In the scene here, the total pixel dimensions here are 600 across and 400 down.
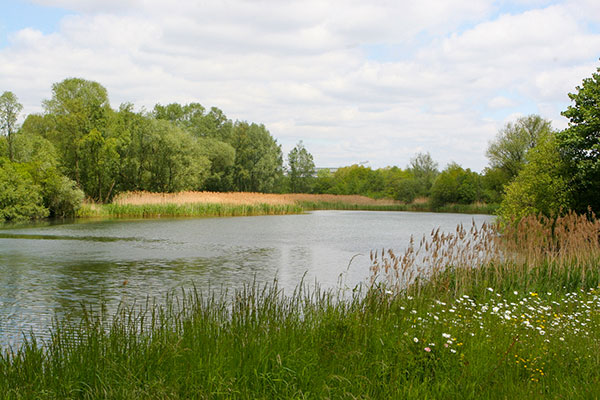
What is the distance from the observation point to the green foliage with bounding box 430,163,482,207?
217 ft

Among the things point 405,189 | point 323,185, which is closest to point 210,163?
point 405,189

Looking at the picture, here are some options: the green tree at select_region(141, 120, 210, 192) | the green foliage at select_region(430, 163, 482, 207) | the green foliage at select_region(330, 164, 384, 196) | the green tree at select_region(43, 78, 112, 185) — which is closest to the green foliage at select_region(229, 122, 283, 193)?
the green foliage at select_region(330, 164, 384, 196)

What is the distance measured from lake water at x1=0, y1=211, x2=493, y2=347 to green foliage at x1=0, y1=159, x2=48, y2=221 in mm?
5125

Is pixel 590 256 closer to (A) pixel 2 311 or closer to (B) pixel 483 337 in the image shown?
(B) pixel 483 337

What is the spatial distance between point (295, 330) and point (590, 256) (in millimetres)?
7571

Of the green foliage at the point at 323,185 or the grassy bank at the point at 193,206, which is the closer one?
the grassy bank at the point at 193,206

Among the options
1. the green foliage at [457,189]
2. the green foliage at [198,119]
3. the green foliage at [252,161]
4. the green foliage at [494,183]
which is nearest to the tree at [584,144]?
the green foliage at [494,183]

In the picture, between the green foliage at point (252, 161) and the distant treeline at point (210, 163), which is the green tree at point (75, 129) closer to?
the distant treeline at point (210, 163)

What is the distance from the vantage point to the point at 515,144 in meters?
63.2

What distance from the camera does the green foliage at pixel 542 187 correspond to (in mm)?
17516

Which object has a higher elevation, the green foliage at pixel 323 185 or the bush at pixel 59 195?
the green foliage at pixel 323 185

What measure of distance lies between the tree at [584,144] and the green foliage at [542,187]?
365 mm

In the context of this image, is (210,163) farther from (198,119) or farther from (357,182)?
(357,182)

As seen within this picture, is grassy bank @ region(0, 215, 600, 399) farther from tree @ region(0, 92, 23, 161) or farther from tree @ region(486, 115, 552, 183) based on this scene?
tree @ region(486, 115, 552, 183)
